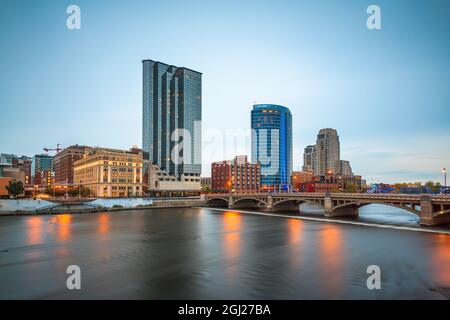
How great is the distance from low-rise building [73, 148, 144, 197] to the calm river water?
109208 mm

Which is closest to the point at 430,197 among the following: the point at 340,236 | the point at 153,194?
the point at 340,236

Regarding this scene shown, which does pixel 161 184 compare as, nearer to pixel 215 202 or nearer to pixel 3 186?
pixel 215 202

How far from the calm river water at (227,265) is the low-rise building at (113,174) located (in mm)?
109208

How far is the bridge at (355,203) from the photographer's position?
49.1 meters

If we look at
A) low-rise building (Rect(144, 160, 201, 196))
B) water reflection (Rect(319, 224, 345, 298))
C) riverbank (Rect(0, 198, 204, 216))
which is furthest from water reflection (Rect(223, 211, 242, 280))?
low-rise building (Rect(144, 160, 201, 196))

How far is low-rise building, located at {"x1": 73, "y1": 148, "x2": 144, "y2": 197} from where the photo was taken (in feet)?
497

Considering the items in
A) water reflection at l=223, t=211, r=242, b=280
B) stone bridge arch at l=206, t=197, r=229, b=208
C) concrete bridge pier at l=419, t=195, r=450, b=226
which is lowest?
stone bridge arch at l=206, t=197, r=229, b=208

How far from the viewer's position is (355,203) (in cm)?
6138

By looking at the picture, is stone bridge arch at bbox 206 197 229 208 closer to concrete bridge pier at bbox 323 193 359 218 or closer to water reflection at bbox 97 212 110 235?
concrete bridge pier at bbox 323 193 359 218

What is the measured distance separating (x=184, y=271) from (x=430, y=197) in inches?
1731

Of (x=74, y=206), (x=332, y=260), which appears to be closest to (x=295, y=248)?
(x=332, y=260)

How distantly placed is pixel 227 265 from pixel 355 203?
4332 cm
